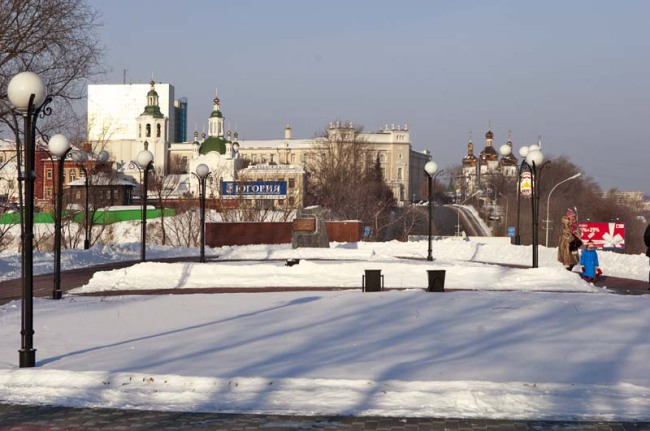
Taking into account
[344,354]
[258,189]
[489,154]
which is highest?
[489,154]

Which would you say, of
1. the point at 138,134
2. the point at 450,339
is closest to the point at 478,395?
the point at 450,339

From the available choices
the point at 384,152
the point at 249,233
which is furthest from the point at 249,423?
the point at 384,152

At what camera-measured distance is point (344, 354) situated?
1076 centimetres

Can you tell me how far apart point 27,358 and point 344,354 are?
3596 millimetres

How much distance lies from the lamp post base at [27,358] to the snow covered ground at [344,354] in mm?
159

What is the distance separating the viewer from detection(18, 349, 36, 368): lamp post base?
33.2ft

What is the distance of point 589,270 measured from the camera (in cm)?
2338

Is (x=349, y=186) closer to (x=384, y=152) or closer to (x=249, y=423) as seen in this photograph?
(x=249, y=423)

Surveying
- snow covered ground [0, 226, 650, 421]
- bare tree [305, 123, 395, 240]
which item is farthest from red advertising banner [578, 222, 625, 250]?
snow covered ground [0, 226, 650, 421]

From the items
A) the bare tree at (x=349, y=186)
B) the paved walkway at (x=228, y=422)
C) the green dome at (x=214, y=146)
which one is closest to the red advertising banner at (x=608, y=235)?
the bare tree at (x=349, y=186)

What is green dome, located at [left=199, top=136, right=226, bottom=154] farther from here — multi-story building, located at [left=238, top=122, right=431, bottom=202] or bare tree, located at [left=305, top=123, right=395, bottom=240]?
multi-story building, located at [left=238, top=122, right=431, bottom=202]

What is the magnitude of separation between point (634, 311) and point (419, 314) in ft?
12.1

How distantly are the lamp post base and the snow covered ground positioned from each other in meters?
0.16

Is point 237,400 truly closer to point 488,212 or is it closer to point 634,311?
point 634,311
